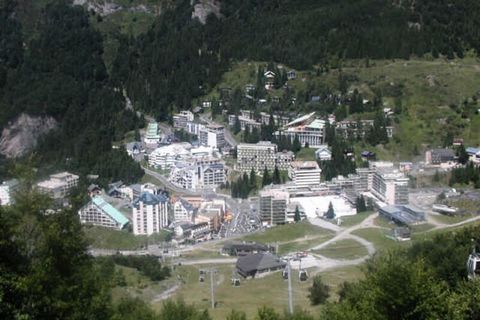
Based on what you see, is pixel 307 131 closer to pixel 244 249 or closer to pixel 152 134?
pixel 152 134

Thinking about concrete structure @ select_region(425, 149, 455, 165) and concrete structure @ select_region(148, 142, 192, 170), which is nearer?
concrete structure @ select_region(425, 149, 455, 165)

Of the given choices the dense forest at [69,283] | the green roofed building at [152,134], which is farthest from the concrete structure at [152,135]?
the dense forest at [69,283]

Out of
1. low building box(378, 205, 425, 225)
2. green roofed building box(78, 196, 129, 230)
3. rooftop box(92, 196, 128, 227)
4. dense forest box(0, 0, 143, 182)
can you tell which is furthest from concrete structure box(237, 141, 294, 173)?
green roofed building box(78, 196, 129, 230)

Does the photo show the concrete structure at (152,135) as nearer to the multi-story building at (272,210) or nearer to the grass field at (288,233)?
the multi-story building at (272,210)

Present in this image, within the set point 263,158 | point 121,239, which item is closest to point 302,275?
point 121,239

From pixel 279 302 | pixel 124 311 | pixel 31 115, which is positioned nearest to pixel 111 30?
pixel 31 115

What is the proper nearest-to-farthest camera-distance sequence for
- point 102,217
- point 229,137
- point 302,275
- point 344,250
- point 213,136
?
point 302,275 → point 344,250 → point 102,217 → point 213,136 → point 229,137

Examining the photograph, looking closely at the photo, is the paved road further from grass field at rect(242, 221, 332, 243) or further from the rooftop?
grass field at rect(242, 221, 332, 243)
